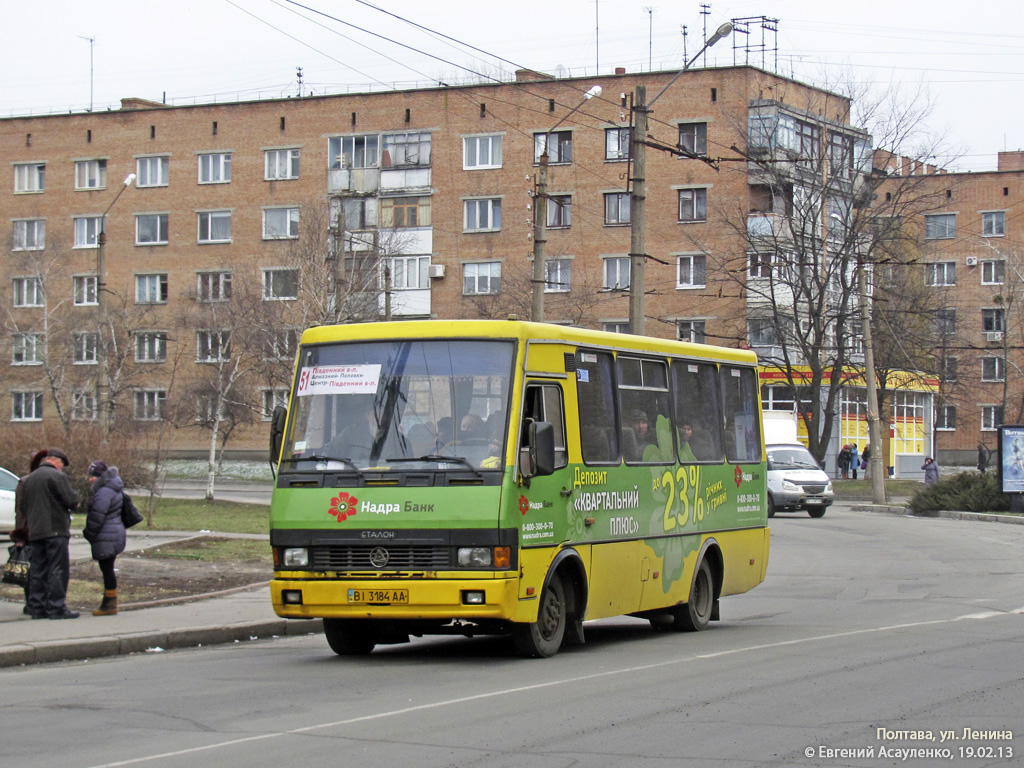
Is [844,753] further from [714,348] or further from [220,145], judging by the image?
[220,145]

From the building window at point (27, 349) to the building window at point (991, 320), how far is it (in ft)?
167

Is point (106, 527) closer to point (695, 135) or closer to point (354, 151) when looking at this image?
point (695, 135)

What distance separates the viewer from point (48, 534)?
44.6 ft

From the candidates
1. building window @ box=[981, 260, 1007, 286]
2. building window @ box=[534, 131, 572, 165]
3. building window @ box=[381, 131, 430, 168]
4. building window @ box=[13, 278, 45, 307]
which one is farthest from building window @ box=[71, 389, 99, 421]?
building window @ box=[981, 260, 1007, 286]

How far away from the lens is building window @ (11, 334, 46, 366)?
54.6 meters

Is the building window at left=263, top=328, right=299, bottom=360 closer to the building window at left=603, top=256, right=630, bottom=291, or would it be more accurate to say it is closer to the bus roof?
the building window at left=603, top=256, right=630, bottom=291

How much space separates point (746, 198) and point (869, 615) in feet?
→ 156

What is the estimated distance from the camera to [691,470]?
46.7 ft

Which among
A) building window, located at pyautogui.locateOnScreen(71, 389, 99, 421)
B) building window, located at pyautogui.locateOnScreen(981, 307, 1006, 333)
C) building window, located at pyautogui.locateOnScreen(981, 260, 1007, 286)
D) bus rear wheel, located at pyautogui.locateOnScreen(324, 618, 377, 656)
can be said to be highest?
building window, located at pyautogui.locateOnScreen(981, 260, 1007, 286)

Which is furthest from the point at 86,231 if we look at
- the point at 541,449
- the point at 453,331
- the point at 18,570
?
the point at 541,449

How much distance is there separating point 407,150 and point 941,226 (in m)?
A: 34.0

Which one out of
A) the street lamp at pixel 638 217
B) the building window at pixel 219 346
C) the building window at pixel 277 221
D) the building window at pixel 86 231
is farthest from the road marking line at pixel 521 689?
the building window at pixel 86 231

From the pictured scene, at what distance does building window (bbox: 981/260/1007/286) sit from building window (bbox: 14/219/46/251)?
51581 mm

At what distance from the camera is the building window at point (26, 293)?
235ft
